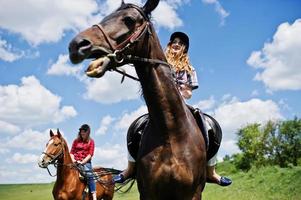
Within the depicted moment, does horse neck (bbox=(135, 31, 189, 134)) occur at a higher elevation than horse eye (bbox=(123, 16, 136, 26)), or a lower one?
lower

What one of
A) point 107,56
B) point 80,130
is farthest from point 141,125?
point 80,130

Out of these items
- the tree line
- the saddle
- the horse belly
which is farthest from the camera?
the tree line

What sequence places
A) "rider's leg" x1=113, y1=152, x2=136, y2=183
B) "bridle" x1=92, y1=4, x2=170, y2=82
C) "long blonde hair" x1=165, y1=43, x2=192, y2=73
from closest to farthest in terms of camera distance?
"bridle" x1=92, y1=4, x2=170, y2=82 → "rider's leg" x1=113, y1=152, x2=136, y2=183 → "long blonde hair" x1=165, y1=43, x2=192, y2=73

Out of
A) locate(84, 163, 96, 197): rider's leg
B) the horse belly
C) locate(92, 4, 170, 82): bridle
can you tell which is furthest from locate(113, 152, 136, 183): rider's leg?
locate(84, 163, 96, 197): rider's leg

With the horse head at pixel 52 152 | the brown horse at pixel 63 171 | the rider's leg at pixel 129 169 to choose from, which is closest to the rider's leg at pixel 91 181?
the brown horse at pixel 63 171

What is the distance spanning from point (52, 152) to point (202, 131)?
913cm

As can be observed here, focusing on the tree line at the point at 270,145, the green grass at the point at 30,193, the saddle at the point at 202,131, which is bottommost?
the saddle at the point at 202,131

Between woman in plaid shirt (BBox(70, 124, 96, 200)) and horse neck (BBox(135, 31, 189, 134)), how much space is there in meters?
9.25

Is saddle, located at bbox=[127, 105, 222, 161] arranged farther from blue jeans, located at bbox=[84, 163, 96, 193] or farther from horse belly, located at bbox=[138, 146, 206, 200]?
blue jeans, located at bbox=[84, 163, 96, 193]

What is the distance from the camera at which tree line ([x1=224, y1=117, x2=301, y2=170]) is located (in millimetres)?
83000

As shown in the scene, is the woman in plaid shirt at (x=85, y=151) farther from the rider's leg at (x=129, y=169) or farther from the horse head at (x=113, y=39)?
the horse head at (x=113, y=39)

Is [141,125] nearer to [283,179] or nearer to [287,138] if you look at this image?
[283,179]

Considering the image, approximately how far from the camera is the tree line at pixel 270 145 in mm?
83000

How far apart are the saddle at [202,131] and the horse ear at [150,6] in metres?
1.65
